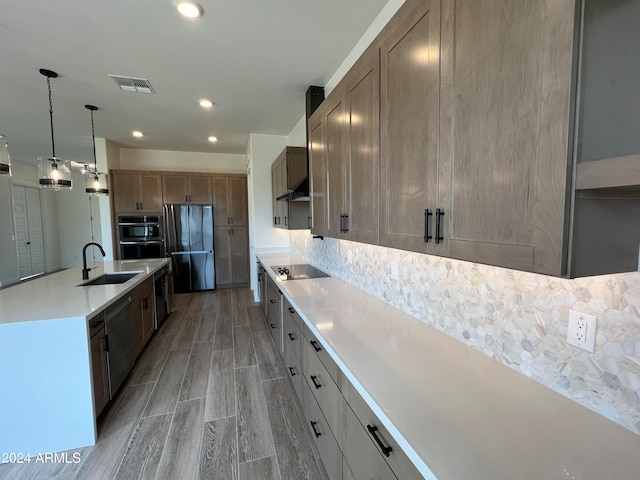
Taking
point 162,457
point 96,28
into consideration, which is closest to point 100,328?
point 162,457

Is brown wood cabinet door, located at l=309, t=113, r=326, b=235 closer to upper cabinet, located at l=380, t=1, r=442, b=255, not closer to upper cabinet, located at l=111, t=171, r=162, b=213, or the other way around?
upper cabinet, located at l=380, t=1, r=442, b=255

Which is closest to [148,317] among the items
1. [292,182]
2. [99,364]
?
[99,364]

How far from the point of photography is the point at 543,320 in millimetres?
1001

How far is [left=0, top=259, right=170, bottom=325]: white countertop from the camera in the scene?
1958 millimetres

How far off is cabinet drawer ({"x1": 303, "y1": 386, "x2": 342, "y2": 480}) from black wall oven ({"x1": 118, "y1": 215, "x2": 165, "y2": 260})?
4.86 metres

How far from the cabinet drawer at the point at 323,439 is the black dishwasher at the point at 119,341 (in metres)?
1.59

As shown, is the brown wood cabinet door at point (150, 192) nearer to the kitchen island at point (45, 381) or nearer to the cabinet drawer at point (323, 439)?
the kitchen island at point (45, 381)

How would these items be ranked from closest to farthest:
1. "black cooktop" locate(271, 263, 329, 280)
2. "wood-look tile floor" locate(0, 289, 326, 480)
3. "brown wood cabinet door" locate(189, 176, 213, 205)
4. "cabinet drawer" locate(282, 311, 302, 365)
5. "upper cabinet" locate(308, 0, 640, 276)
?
1. "upper cabinet" locate(308, 0, 640, 276)
2. "wood-look tile floor" locate(0, 289, 326, 480)
3. "cabinet drawer" locate(282, 311, 302, 365)
4. "black cooktop" locate(271, 263, 329, 280)
5. "brown wood cabinet door" locate(189, 176, 213, 205)

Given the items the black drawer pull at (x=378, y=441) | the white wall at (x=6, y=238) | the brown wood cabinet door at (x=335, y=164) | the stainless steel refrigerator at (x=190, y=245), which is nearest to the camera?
the black drawer pull at (x=378, y=441)

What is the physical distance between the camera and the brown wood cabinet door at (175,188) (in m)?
5.75

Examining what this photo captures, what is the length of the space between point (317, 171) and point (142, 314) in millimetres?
2489

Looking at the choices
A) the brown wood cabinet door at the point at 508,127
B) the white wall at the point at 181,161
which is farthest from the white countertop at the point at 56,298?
the white wall at the point at 181,161

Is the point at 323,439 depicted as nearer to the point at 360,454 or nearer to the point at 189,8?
the point at 360,454

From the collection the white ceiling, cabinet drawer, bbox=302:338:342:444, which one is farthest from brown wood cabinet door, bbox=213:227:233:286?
cabinet drawer, bbox=302:338:342:444
